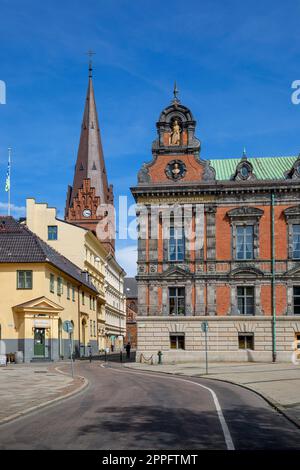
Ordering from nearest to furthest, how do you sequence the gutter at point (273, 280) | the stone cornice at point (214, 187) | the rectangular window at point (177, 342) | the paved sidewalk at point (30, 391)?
the paved sidewalk at point (30, 391) → the gutter at point (273, 280) → the rectangular window at point (177, 342) → the stone cornice at point (214, 187)

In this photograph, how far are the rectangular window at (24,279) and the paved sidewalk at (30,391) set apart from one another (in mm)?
18525

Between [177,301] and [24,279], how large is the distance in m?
12.6

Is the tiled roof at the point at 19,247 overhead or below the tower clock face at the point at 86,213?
below

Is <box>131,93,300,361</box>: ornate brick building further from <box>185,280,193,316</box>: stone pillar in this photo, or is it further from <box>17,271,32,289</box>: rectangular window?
<box>17,271,32,289</box>: rectangular window

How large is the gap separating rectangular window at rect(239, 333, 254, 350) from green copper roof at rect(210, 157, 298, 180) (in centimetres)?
1234

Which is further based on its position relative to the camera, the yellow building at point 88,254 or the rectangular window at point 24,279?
the yellow building at point 88,254

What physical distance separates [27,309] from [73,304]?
1241cm

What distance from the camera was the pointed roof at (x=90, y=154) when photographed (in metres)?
116

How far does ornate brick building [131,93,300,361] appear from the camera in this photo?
152ft

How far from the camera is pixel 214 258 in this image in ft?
155

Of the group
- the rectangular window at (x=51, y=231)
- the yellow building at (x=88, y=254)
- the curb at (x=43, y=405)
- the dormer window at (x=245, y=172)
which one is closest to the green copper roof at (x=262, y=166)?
the dormer window at (x=245, y=172)

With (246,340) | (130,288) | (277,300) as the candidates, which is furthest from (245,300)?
(130,288)

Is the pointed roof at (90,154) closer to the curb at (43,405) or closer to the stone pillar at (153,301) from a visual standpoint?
the stone pillar at (153,301)

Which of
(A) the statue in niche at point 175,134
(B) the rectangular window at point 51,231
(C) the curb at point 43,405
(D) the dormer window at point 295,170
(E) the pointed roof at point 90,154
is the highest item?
(E) the pointed roof at point 90,154
